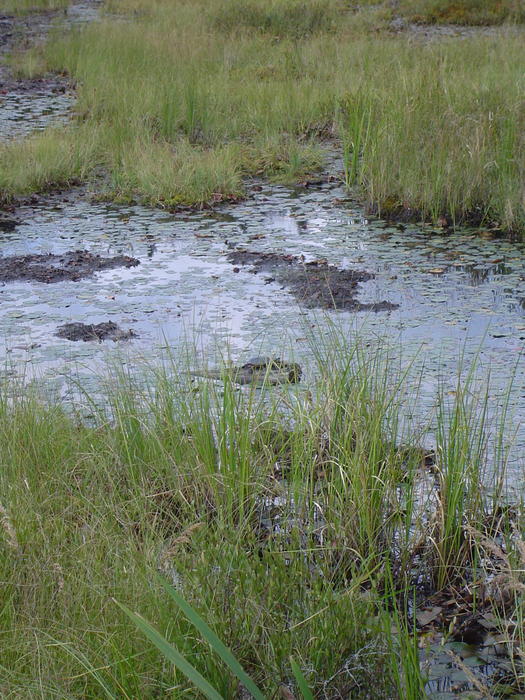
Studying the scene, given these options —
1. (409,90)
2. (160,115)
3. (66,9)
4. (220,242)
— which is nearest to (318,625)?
(220,242)

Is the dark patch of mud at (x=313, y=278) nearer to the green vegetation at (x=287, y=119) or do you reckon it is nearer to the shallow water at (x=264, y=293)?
the shallow water at (x=264, y=293)

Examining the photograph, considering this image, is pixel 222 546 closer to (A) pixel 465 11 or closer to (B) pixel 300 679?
(B) pixel 300 679

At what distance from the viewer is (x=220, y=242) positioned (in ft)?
22.3

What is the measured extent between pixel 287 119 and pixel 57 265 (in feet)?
13.5

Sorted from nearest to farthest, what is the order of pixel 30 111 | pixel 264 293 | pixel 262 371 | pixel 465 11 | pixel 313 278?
pixel 262 371
pixel 264 293
pixel 313 278
pixel 30 111
pixel 465 11

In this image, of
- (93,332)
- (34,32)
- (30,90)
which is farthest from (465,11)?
(93,332)

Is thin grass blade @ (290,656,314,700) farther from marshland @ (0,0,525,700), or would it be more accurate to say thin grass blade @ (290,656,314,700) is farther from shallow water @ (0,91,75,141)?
shallow water @ (0,91,75,141)

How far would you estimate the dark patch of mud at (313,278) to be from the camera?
5480 millimetres

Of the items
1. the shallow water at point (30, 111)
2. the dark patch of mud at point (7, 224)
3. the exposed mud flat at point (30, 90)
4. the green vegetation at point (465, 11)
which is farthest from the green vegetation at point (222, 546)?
the green vegetation at point (465, 11)

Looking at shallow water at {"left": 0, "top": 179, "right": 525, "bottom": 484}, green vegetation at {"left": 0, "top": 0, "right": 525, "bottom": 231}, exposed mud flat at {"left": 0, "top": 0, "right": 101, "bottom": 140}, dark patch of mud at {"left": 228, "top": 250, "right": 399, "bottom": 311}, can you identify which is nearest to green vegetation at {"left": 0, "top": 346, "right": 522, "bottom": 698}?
shallow water at {"left": 0, "top": 179, "right": 525, "bottom": 484}

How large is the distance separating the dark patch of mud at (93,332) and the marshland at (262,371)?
30mm

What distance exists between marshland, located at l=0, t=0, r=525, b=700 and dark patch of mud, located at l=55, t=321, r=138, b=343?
30mm

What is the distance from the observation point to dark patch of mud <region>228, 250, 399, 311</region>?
5480mm

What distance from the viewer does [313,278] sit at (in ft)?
19.3
